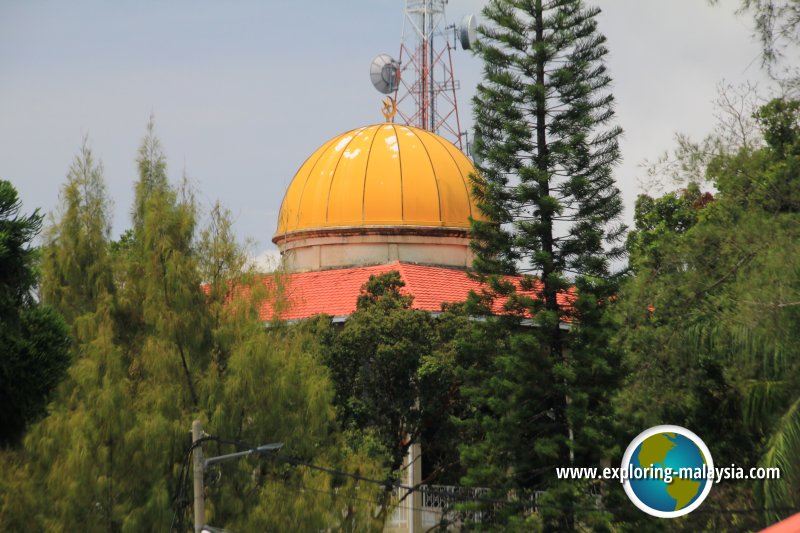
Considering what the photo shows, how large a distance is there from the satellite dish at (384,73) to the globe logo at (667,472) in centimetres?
1604

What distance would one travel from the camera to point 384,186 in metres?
26.3

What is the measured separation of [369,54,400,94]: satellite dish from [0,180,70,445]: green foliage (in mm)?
19246

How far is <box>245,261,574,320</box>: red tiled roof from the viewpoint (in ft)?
76.9

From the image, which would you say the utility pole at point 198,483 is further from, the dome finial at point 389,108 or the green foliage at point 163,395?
the dome finial at point 389,108

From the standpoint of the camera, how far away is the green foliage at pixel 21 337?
12.3 m

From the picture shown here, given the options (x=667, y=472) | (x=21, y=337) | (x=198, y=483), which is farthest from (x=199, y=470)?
(x=667, y=472)

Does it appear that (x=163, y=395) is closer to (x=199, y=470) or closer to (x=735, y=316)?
(x=199, y=470)

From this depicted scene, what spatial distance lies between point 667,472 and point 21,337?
26.4 feet

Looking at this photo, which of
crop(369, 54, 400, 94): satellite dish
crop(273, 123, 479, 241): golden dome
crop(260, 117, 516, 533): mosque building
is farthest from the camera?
crop(369, 54, 400, 94): satellite dish

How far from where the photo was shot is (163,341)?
16.2 metres

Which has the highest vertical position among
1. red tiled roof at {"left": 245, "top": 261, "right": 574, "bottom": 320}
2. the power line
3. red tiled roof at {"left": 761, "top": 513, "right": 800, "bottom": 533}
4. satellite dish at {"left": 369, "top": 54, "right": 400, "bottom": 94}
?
satellite dish at {"left": 369, "top": 54, "right": 400, "bottom": 94}

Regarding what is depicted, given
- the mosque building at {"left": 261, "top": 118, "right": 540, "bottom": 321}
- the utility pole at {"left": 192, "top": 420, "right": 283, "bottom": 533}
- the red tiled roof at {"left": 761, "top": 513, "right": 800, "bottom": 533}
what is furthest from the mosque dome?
the red tiled roof at {"left": 761, "top": 513, "right": 800, "bottom": 533}

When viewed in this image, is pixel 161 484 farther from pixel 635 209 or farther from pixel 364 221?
pixel 635 209

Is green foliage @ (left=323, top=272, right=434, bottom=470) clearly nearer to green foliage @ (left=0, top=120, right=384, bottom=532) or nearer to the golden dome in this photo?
green foliage @ (left=0, top=120, right=384, bottom=532)
